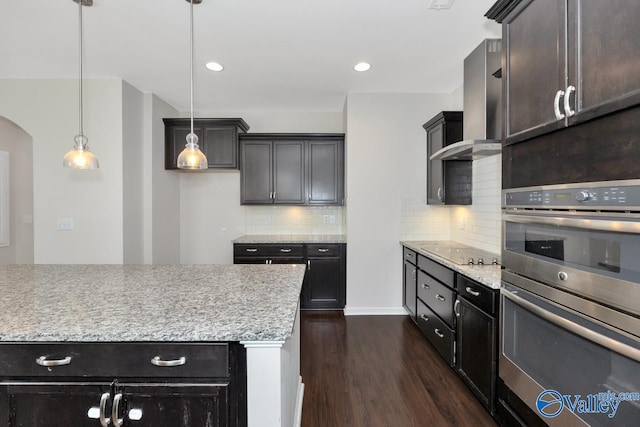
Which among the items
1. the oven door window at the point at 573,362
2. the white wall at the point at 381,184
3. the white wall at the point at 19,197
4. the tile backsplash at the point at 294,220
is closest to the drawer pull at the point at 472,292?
the oven door window at the point at 573,362

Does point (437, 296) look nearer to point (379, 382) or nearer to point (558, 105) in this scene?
point (379, 382)

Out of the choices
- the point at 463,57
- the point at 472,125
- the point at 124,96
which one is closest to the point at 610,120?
the point at 472,125

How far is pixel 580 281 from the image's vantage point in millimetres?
1195

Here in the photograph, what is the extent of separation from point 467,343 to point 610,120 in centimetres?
163

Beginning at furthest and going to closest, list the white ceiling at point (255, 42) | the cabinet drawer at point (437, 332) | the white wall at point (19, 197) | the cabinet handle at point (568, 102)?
the white wall at point (19, 197) → the cabinet drawer at point (437, 332) → the white ceiling at point (255, 42) → the cabinet handle at point (568, 102)

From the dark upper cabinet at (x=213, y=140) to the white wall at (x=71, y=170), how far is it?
31.3 inches

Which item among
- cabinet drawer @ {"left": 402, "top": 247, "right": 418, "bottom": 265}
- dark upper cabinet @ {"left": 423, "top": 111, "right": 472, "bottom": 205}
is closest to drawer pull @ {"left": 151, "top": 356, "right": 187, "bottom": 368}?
cabinet drawer @ {"left": 402, "top": 247, "right": 418, "bottom": 265}

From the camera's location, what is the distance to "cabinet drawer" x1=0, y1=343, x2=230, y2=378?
1.09m

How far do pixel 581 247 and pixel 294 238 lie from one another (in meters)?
3.24

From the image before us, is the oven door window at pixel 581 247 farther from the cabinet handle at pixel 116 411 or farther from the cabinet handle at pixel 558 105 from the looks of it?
the cabinet handle at pixel 116 411

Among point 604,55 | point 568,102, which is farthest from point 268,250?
point 604,55

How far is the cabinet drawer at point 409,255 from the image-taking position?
3.38 metres

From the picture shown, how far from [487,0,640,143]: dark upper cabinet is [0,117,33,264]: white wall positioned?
5839mm

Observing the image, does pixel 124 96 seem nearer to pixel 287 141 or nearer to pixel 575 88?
pixel 287 141
